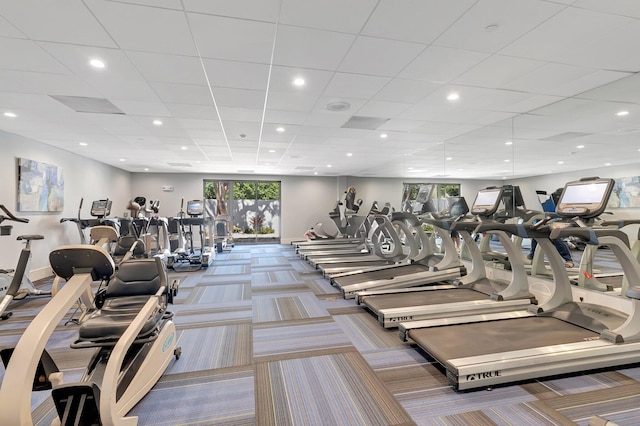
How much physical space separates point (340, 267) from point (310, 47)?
173 inches

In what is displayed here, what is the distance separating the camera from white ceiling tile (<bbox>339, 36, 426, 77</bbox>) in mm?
2479

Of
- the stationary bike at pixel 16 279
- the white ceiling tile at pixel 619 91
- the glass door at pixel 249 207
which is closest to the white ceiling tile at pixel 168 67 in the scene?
the stationary bike at pixel 16 279

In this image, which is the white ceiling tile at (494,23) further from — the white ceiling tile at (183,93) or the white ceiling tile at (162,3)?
the white ceiling tile at (183,93)

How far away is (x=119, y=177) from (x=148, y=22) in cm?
864

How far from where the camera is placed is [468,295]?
393 centimetres

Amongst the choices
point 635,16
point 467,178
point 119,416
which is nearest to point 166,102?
point 119,416

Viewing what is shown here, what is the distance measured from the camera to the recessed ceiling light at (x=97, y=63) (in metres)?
2.71

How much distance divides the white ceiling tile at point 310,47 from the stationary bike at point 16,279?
3775 mm

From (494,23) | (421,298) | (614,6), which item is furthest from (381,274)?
(614,6)

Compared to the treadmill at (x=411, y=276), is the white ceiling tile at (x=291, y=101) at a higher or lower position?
higher

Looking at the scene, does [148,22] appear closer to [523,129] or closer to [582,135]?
[523,129]

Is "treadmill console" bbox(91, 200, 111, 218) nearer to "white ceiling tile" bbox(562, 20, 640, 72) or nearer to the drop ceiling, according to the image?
the drop ceiling

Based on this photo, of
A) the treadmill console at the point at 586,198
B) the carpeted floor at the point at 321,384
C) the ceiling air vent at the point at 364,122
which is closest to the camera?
the carpeted floor at the point at 321,384

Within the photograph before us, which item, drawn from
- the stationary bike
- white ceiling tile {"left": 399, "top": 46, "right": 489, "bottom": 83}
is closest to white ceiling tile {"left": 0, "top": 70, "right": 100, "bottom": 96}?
the stationary bike
